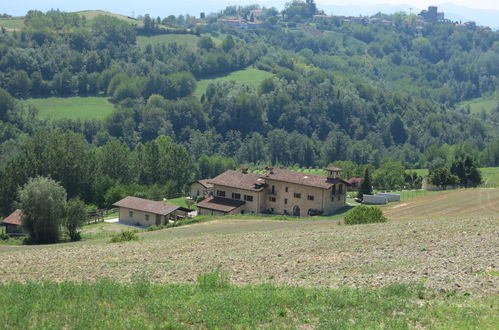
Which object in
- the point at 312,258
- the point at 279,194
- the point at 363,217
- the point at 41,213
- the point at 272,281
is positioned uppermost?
the point at 272,281

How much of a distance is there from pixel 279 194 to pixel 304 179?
10.2 feet

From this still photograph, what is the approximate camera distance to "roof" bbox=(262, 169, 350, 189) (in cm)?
6688

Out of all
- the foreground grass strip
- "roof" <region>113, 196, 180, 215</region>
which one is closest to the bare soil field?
the foreground grass strip

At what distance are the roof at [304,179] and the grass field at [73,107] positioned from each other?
375ft

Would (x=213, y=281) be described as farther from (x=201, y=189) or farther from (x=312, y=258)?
(x=201, y=189)

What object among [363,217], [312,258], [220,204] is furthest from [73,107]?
[312,258]

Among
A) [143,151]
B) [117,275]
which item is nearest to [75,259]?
[117,275]

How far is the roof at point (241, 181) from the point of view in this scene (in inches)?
2761

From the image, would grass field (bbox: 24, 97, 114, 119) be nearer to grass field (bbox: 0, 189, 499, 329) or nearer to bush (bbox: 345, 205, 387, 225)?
bush (bbox: 345, 205, 387, 225)

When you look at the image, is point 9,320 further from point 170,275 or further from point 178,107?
point 178,107

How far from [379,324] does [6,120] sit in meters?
159

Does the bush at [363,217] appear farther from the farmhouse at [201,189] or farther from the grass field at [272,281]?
the farmhouse at [201,189]

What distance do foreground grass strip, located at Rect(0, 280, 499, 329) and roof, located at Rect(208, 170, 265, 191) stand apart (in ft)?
157

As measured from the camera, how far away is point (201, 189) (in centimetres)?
8500
